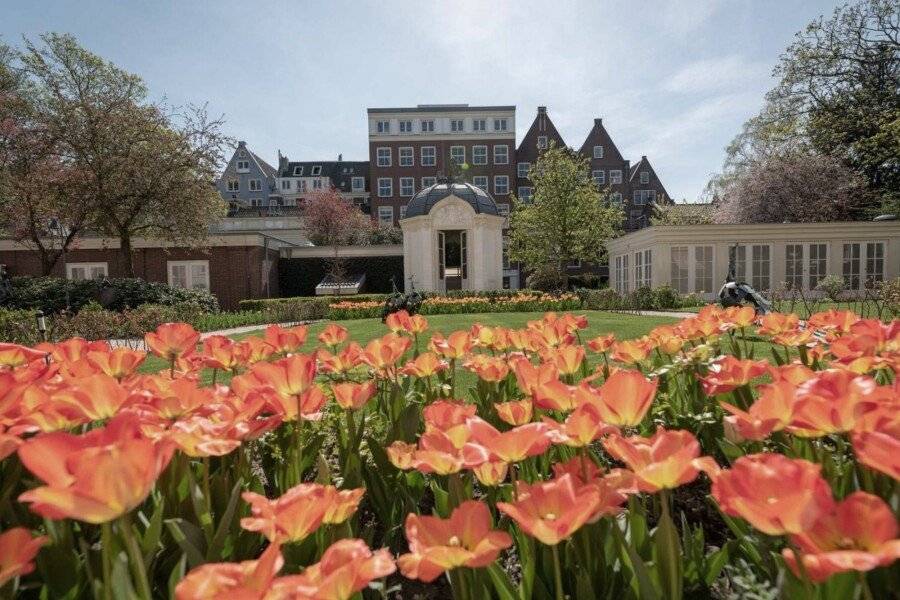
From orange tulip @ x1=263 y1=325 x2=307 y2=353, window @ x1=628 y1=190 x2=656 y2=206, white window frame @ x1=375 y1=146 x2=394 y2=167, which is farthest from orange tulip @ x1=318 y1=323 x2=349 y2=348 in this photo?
window @ x1=628 y1=190 x2=656 y2=206

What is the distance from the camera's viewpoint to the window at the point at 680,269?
2291 centimetres

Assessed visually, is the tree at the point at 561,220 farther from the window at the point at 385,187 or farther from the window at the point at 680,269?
the window at the point at 385,187

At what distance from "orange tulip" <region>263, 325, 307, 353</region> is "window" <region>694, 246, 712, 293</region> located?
2339cm

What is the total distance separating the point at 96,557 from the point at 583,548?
1.10 meters

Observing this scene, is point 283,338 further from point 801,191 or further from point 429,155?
point 429,155

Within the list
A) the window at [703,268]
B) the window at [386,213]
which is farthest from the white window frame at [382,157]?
the window at [703,268]

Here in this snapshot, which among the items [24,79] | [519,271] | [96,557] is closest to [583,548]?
[96,557]

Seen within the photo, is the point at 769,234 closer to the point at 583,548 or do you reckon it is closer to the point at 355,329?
the point at 355,329

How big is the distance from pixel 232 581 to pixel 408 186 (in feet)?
177

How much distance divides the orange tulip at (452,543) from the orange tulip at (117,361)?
1.37 metres

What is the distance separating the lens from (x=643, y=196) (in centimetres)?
5403

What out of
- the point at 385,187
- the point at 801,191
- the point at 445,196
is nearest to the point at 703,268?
the point at 445,196

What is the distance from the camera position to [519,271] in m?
48.2

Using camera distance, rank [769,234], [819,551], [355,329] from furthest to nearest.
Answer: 1. [769,234]
2. [355,329]
3. [819,551]
